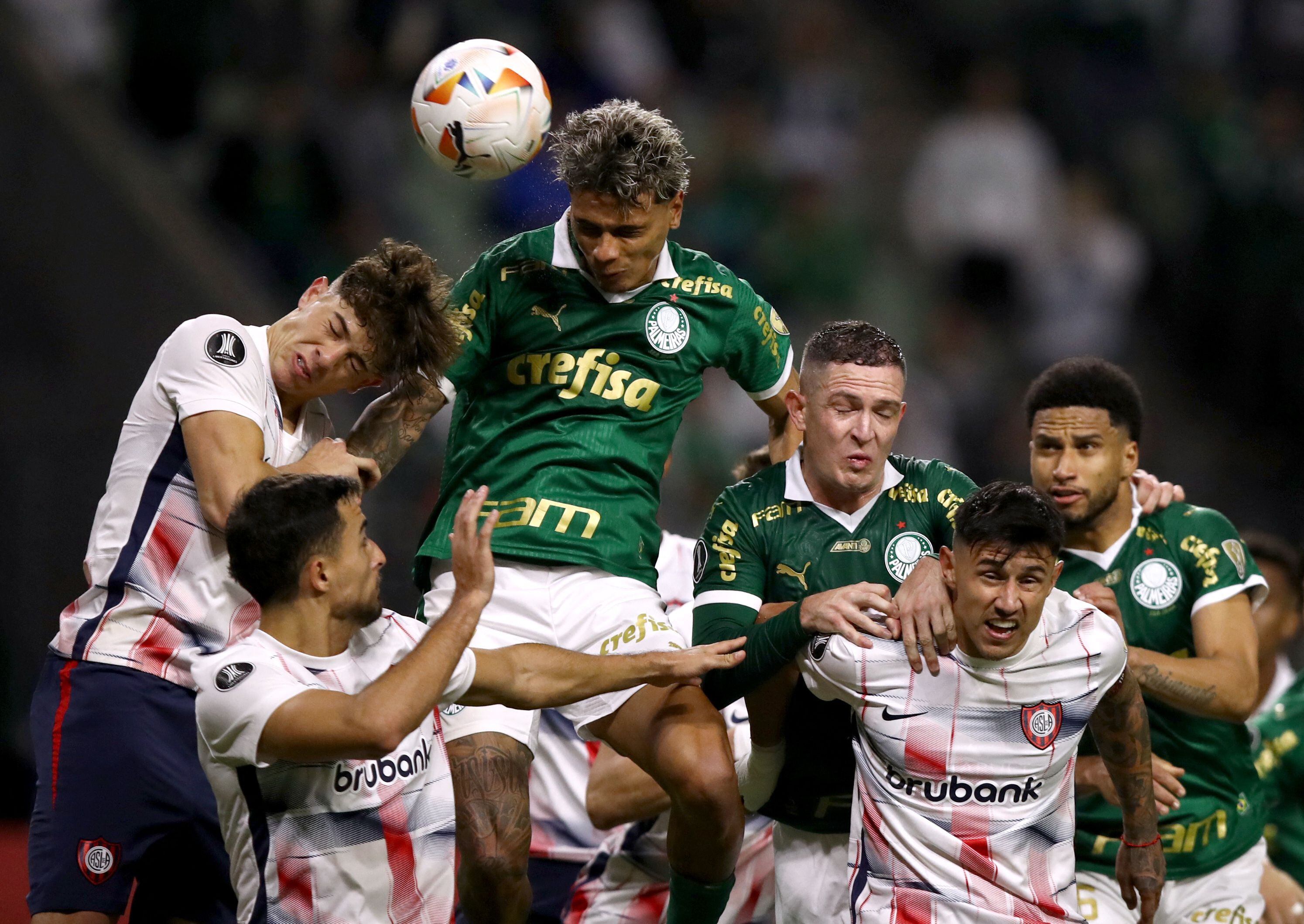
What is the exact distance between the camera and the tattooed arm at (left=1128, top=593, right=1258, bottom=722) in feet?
14.8

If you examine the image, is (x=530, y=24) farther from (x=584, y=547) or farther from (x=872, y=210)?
(x=584, y=547)

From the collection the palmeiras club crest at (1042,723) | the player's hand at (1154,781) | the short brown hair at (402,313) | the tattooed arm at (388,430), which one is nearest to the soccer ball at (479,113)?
the short brown hair at (402,313)

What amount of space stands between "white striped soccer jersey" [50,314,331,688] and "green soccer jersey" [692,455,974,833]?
1.32 m

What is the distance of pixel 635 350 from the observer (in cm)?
455

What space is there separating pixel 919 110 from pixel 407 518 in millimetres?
5921

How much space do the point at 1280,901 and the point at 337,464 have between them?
3.64 meters

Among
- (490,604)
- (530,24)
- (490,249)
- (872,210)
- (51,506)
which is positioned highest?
(530,24)

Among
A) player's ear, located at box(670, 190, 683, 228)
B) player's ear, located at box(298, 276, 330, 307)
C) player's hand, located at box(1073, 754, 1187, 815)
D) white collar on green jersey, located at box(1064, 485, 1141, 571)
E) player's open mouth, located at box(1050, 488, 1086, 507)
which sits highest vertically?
player's ear, located at box(670, 190, 683, 228)

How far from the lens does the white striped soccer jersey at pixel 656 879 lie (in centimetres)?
515

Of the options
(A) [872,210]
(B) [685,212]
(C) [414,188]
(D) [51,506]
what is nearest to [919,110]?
(A) [872,210]

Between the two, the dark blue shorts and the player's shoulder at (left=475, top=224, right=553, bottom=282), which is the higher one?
the player's shoulder at (left=475, top=224, right=553, bottom=282)

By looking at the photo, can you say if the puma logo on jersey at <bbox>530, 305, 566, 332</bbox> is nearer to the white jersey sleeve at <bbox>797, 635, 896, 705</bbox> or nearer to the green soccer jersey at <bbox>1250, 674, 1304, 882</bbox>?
the white jersey sleeve at <bbox>797, 635, 896, 705</bbox>

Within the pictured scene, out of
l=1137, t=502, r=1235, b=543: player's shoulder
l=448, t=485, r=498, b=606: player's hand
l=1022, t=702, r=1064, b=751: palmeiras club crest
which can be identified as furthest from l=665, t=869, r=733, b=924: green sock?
l=1137, t=502, r=1235, b=543: player's shoulder

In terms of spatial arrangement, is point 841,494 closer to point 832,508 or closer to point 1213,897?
point 832,508
